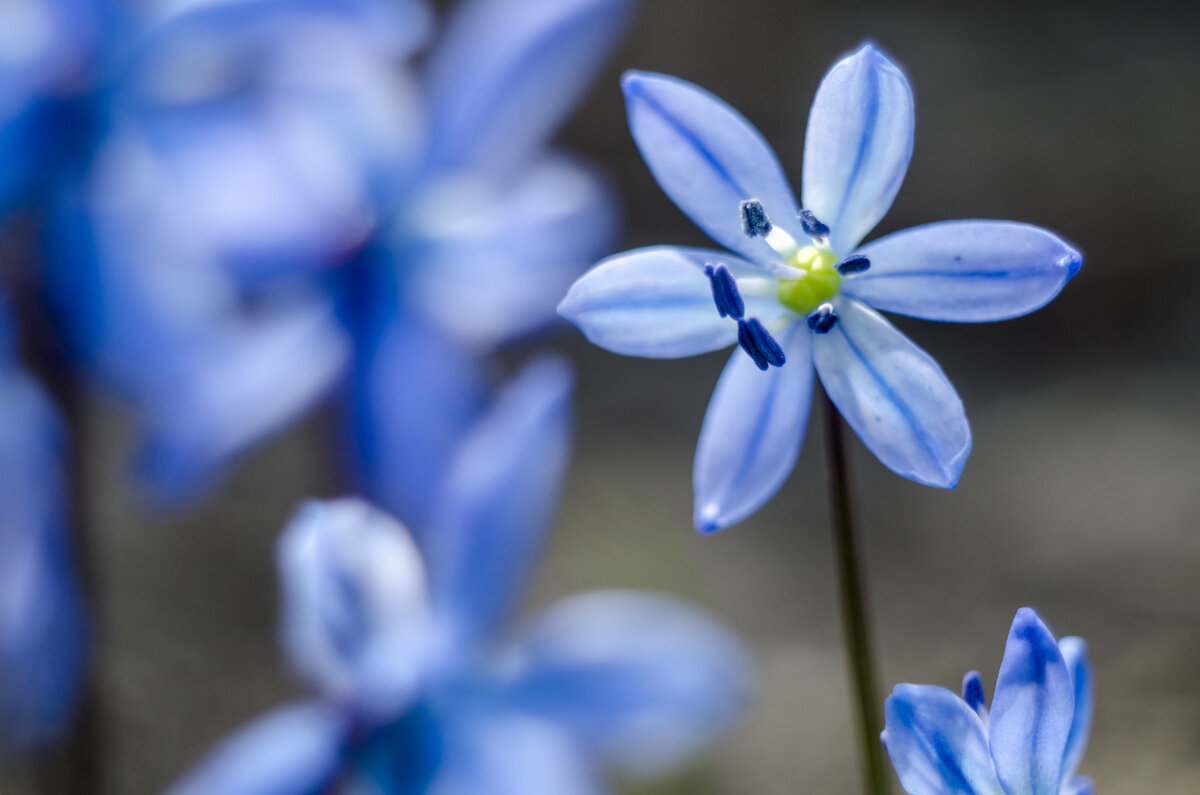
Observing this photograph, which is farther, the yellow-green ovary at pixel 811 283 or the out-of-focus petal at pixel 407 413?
the out-of-focus petal at pixel 407 413

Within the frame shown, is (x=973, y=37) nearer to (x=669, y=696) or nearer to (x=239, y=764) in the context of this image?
(x=669, y=696)

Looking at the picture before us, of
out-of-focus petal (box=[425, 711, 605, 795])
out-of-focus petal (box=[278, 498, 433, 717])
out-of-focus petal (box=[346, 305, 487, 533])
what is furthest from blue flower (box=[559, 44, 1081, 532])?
out-of-focus petal (box=[346, 305, 487, 533])

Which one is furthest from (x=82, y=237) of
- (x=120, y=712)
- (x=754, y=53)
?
(x=754, y=53)

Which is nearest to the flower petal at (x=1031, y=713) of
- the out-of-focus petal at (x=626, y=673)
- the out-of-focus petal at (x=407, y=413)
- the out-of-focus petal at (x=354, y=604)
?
the out-of-focus petal at (x=354, y=604)

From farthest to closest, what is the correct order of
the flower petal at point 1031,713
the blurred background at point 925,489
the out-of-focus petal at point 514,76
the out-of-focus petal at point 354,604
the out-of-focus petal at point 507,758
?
the blurred background at point 925,489 → the out-of-focus petal at point 514,76 → the out-of-focus petal at point 507,758 → the out-of-focus petal at point 354,604 → the flower petal at point 1031,713

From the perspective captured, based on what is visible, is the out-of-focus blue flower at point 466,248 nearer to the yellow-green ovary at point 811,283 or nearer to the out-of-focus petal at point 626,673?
the out-of-focus petal at point 626,673

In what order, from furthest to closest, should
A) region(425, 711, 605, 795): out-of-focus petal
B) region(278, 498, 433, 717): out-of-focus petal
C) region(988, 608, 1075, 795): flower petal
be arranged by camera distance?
1. region(425, 711, 605, 795): out-of-focus petal
2. region(278, 498, 433, 717): out-of-focus petal
3. region(988, 608, 1075, 795): flower petal

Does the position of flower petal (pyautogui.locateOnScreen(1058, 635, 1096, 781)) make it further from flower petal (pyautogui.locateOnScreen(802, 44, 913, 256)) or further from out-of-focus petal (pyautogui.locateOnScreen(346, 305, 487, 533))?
out-of-focus petal (pyautogui.locateOnScreen(346, 305, 487, 533))
